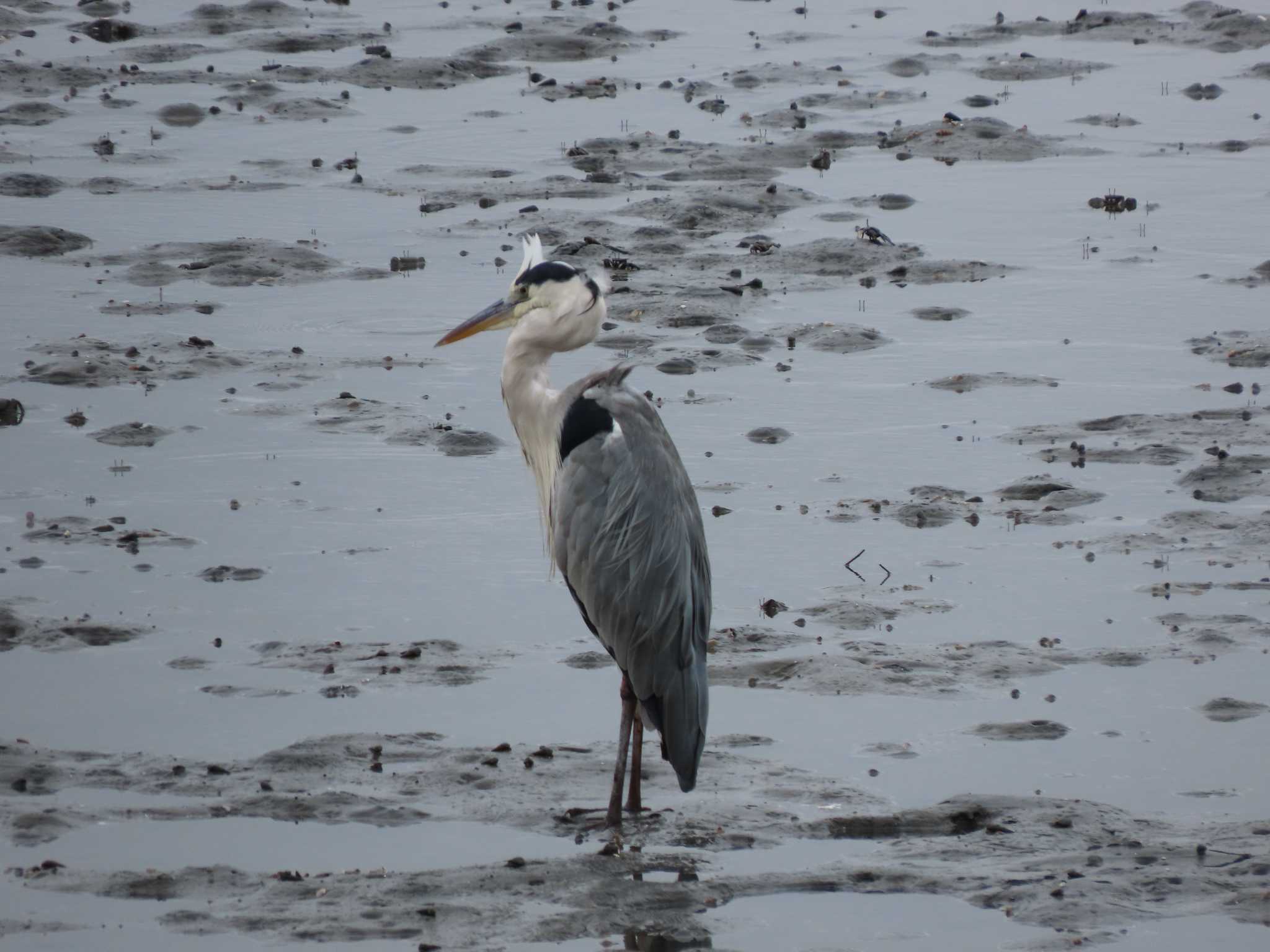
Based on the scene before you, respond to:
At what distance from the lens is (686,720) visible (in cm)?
645

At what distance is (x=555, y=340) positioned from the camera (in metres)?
6.96

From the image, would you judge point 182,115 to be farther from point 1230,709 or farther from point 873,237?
point 1230,709

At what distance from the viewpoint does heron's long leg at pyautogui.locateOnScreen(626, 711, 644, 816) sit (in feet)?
21.2

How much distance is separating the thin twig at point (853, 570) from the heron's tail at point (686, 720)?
1918 mm

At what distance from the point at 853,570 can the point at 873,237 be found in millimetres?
5363

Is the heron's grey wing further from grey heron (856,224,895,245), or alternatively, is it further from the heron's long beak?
grey heron (856,224,895,245)

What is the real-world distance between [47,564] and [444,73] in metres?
11.7

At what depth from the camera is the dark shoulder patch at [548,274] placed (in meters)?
6.93

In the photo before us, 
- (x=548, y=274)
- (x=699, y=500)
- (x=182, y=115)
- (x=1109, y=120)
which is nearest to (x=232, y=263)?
(x=699, y=500)

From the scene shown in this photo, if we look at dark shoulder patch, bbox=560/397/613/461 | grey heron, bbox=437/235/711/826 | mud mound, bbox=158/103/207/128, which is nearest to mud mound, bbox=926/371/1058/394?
grey heron, bbox=437/235/711/826

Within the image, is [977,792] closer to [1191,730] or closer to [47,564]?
[1191,730]

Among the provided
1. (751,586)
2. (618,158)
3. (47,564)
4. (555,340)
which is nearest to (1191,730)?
(751,586)

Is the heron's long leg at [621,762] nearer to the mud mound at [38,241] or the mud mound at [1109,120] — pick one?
the mud mound at [38,241]

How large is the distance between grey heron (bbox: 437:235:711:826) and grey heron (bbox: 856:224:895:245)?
668 cm
